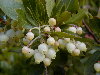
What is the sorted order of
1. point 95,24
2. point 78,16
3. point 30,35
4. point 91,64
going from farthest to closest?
point 95,24 → point 91,64 → point 78,16 → point 30,35

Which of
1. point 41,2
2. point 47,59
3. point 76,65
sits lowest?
point 76,65

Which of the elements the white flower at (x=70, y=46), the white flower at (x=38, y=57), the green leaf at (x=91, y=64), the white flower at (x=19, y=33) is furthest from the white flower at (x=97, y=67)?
the white flower at (x=19, y=33)

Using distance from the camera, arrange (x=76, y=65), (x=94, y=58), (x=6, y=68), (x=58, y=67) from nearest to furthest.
Answer: (x=94, y=58), (x=58, y=67), (x=76, y=65), (x=6, y=68)

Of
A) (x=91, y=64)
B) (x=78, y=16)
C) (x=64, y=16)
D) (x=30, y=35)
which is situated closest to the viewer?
(x=30, y=35)

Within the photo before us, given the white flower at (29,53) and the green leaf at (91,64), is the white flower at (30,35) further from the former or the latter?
the green leaf at (91,64)

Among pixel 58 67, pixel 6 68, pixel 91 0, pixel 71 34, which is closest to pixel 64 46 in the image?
pixel 71 34

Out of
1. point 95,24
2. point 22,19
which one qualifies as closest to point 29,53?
point 22,19

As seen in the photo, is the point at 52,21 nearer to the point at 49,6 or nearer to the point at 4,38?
the point at 49,6

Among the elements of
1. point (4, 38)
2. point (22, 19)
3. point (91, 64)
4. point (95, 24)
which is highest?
point (22, 19)

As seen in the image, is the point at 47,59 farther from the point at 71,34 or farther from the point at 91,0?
the point at 91,0
